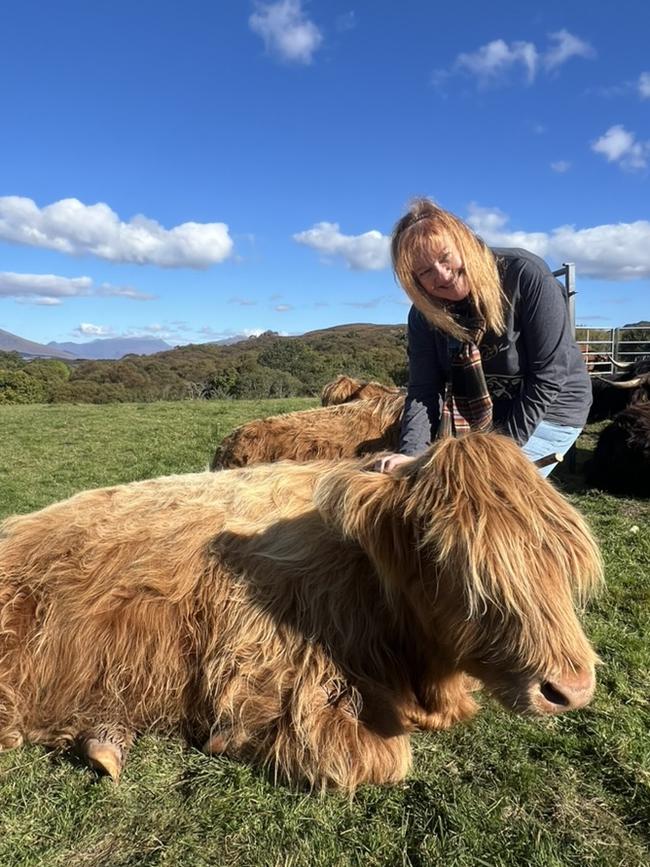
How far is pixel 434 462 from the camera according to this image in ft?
6.48

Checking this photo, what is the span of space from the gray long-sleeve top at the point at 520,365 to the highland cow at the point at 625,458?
3.89 m

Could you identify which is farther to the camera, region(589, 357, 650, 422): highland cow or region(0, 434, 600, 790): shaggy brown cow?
region(589, 357, 650, 422): highland cow

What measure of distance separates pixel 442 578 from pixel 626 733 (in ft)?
3.90

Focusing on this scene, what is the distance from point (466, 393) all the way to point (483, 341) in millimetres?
259

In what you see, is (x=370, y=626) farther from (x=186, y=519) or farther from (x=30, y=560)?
(x=30, y=560)

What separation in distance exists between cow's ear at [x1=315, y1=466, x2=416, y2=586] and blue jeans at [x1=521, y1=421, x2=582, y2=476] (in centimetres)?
127

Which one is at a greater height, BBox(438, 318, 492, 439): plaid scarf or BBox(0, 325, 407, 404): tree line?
BBox(438, 318, 492, 439): plaid scarf

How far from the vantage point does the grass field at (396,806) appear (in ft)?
6.20

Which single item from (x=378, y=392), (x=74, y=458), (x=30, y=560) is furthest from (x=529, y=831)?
(x=74, y=458)

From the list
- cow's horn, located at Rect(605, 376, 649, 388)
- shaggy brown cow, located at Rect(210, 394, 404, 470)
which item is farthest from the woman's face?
cow's horn, located at Rect(605, 376, 649, 388)

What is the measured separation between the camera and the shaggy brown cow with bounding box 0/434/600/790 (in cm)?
183

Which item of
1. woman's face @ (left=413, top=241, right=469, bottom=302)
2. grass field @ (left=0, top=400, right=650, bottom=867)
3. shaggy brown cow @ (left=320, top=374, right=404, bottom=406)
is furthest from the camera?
shaggy brown cow @ (left=320, top=374, right=404, bottom=406)

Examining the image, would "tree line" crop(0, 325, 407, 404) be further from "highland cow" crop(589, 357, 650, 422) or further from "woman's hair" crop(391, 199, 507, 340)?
"woman's hair" crop(391, 199, 507, 340)

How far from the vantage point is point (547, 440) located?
10.1 ft
